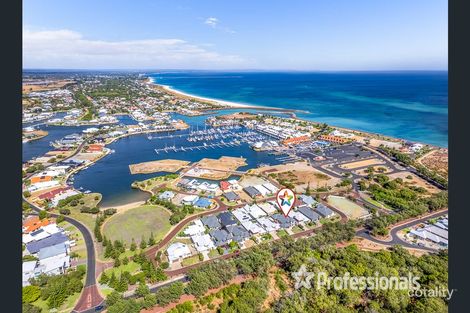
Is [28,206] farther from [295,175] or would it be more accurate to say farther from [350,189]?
[350,189]

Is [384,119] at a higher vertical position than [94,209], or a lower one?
higher

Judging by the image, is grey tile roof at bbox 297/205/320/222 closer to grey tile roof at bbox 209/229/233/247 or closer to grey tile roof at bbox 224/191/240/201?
grey tile roof at bbox 224/191/240/201

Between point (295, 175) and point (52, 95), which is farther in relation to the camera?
point (52, 95)

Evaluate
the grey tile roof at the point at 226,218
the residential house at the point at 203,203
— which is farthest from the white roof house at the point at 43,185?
the grey tile roof at the point at 226,218

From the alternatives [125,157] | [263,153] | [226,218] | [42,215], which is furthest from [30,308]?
[263,153]

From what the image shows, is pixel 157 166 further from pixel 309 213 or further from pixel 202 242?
pixel 309 213

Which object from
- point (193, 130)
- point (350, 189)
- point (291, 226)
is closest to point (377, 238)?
point (291, 226)

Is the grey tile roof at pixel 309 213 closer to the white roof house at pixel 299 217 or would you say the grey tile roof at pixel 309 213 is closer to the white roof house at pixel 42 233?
the white roof house at pixel 299 217
